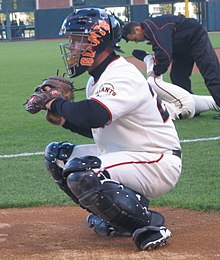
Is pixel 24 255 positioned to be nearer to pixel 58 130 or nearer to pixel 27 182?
pixel 27 182

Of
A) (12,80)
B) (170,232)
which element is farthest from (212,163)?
(12,80)

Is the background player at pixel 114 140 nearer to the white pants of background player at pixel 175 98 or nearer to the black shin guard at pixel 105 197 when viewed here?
the black shin guard at pixel 105 197

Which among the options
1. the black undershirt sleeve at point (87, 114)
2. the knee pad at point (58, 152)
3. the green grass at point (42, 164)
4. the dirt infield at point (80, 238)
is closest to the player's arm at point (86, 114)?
the black undershirt sleeve at point (87, 114)

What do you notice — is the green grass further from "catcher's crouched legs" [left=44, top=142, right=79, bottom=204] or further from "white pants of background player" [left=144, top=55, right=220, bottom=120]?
"catcher's crouched legs" [left=44, top=142, right=79, bottom=204]

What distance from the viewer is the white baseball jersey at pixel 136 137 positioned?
4277mm

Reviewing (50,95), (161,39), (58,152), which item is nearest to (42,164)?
(58,152)

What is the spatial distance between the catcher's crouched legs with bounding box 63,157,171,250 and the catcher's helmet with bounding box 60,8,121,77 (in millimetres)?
583

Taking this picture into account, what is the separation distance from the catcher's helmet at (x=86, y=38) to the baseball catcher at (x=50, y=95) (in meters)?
0.08

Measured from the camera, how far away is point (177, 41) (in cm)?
997

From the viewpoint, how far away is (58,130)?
373 inches

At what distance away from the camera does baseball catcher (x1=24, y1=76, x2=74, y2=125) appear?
4355mm

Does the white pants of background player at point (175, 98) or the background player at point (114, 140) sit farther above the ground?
the background player at point (114, 140)

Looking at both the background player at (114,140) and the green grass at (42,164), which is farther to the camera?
the green grass at (42,164)

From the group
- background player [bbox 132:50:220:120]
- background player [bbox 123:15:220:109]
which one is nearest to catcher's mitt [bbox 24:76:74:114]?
background player [bbox 123:15:220:109]
